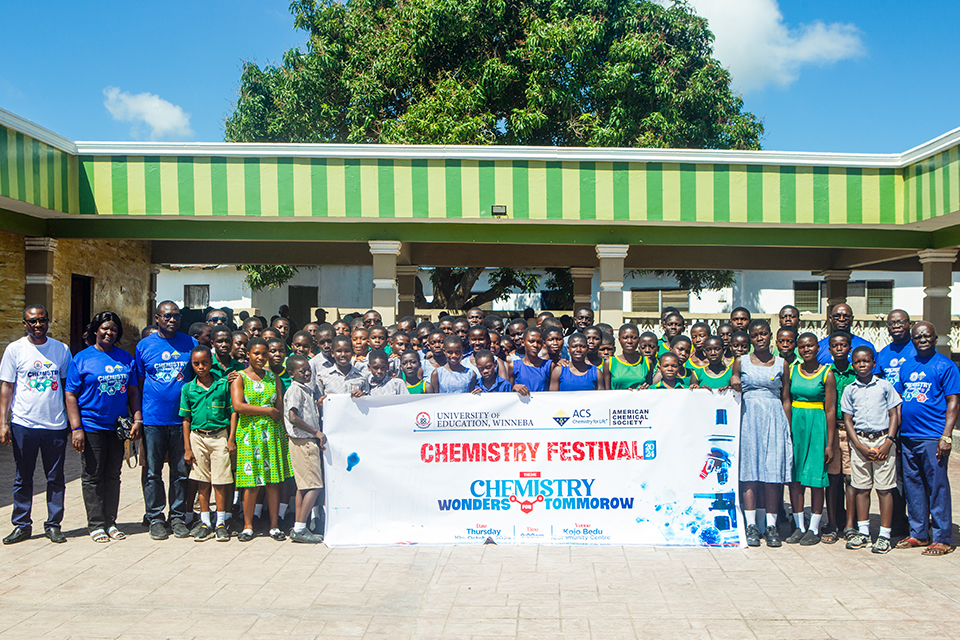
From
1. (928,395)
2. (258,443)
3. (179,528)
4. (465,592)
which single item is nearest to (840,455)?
(928,395)

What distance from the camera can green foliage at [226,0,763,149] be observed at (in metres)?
17.8

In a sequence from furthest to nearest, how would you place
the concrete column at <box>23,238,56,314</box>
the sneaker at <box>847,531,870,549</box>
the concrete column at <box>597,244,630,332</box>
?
the concrete column at <box>597,244,630,332</box> < the concrete column at <box>23,238,56,314</box> < the sneaker at <box>847,531,870,549</box>

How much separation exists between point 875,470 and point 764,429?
86 centimetres

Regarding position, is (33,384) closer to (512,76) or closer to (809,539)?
(809,539)

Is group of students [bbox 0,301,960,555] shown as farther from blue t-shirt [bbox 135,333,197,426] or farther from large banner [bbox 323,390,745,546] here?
large banner [bbox 323,390,745,546]

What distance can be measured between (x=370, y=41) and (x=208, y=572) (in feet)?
53.8

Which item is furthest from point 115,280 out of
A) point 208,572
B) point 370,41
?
point 208,572

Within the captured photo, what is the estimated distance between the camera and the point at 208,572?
5109mm

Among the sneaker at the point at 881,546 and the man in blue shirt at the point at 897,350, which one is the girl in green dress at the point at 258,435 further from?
the man in blue shirt at the point at 897,350

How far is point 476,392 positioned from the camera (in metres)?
5.82

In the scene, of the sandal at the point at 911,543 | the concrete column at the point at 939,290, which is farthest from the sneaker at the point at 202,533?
the concrete column at the point at 939,290

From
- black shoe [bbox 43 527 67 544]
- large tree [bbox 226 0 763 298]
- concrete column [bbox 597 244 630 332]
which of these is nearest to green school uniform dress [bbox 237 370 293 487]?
black shoe [bbox 43 527 67 544]

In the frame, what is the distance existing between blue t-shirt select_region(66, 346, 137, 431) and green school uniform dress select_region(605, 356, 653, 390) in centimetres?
394

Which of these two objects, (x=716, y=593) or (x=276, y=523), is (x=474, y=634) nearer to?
(x=716, y=593)
